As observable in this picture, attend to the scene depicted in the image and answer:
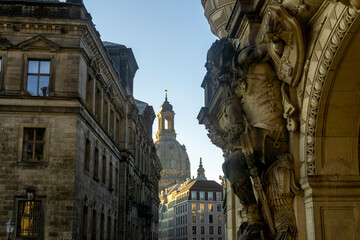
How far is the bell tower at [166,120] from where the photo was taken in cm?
19162

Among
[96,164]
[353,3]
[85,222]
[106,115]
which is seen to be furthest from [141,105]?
[353,3]

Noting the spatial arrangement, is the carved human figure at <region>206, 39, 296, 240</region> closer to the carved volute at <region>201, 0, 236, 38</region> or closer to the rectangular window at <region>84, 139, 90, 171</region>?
the carved volute at <region>201, 0, 236, 38</region>

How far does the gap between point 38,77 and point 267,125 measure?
23.8 m

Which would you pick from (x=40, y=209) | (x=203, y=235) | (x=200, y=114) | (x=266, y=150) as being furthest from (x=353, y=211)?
(x=203, y=235)

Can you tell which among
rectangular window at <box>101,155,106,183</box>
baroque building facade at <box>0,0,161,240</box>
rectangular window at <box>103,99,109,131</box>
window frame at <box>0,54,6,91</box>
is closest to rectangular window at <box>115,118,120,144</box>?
rectangular window at <box>103,99,109,131</box>

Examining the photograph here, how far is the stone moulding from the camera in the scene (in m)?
6.19

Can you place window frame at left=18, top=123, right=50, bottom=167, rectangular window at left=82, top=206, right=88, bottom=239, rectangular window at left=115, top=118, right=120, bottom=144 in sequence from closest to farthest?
window frame at left=18, top=123, right=50, bottom=167
rectangular window at left=82, top=206, right=88, bottom=239
rectangular window at left=115, top=118, right=120, bottom=144

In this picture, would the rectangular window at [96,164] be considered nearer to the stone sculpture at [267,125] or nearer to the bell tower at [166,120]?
the stone sculpture at [267,125]

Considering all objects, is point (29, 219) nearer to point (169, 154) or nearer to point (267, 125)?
point (267, 125)


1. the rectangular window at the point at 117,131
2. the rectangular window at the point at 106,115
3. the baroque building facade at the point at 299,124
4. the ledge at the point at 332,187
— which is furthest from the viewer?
the rectangular window at the point at 117,131

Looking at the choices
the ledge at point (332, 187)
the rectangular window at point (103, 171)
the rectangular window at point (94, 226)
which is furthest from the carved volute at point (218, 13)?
the rectangular window at point (103, 171)

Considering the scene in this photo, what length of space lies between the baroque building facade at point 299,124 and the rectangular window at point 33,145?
21724 millimetres

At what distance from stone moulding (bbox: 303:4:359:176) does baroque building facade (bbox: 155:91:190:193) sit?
174 m

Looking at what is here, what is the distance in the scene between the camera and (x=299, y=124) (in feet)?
24.4
